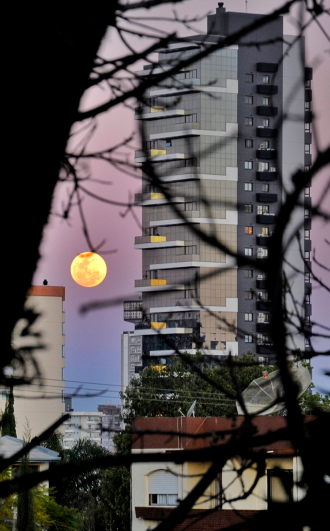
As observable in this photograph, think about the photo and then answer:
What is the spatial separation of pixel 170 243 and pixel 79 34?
155 feet

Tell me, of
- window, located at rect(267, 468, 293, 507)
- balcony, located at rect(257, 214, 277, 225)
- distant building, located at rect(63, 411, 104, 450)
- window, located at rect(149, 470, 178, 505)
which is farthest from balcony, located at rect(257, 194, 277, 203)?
window, located at rect(267, 468, 293, 507)

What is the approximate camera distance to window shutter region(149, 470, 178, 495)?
1552 centimetres

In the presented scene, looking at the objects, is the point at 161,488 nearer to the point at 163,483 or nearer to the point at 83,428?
the point at 163,483

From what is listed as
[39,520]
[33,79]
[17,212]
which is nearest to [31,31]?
[33,79]

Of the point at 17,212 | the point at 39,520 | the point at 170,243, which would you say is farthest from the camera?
the point at 170,243

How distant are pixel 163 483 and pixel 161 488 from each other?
0.93 m

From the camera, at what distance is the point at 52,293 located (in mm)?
49562

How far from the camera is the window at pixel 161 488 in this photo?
15.7 metres

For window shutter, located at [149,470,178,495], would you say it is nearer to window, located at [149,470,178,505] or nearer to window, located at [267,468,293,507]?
window, located at [149,470,178,505]

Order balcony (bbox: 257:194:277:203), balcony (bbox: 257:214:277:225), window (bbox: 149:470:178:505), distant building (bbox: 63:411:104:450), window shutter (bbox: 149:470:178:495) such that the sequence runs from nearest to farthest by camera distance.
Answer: distant building (bbox: 63:411:104:450) → window shutter (bbox: 149:470:178:495) → window (bbox: 149:470:178:505) → balcony (bbox: 257:214:277:225) → balcony (bbox: 257:194:277:203)

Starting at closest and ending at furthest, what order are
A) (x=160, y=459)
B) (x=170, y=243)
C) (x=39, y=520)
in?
(x=160, y=459) < (x=39, y=520) < (x=170, y=243)

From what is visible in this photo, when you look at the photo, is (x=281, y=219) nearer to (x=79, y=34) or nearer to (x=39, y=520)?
(x=79, y=34)

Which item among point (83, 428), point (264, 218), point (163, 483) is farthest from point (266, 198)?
point (83, 428)

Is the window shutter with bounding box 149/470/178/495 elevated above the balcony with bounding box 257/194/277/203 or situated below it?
below
